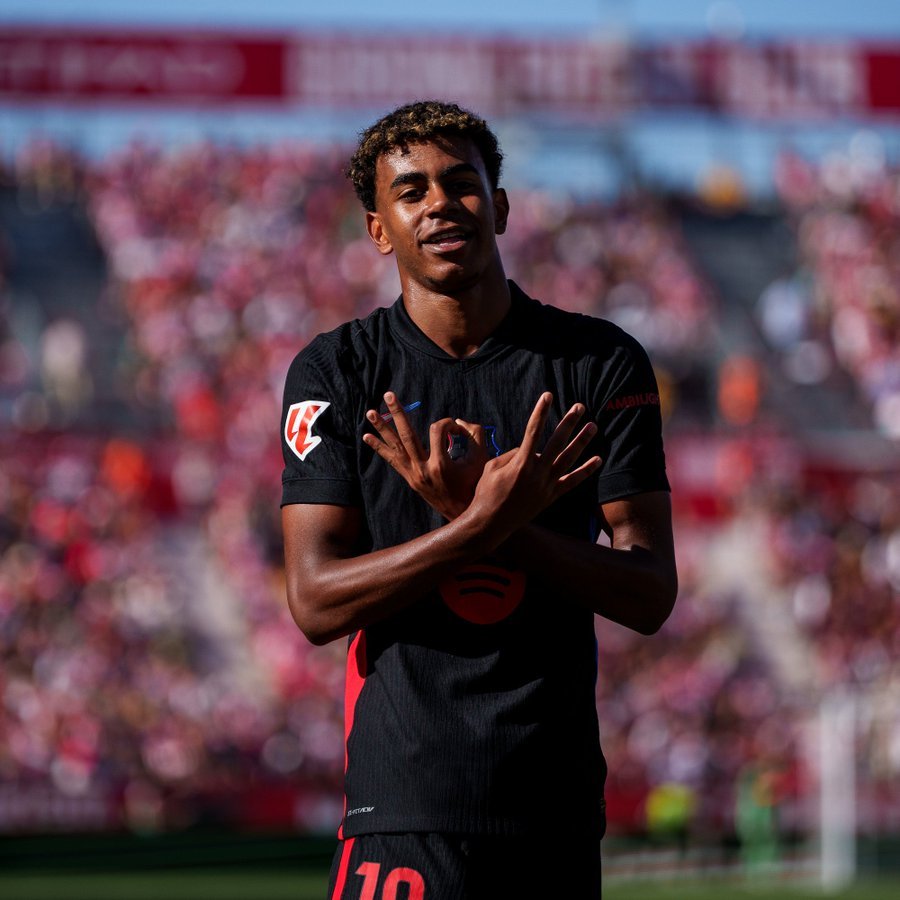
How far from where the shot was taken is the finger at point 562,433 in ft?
9.95

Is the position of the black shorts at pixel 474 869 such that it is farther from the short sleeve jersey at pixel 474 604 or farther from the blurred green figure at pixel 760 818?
the blurred green figure at pixel 760 818

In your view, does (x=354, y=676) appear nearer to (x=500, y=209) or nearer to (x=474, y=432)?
(x=474, y=432)

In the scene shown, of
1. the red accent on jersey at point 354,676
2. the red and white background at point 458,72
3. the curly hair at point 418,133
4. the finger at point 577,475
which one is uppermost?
the red and white background at point 458,72

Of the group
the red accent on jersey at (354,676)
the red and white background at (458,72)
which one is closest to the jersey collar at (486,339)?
the red accent on jersey at (354,676)

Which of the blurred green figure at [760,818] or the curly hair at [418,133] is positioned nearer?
the curly hair at [418,133]

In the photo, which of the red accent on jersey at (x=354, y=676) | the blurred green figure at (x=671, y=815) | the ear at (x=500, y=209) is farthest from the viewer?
the blurred green figure at (x=671, y=815)

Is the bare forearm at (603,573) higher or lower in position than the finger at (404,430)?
lower

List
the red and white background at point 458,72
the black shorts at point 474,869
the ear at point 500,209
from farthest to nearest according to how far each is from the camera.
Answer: the red and white background at point 458,72 → the ear at point 500,209 → the black shorts at point 474,869

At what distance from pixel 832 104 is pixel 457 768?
2850 cm

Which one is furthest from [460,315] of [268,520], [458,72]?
[458,72]

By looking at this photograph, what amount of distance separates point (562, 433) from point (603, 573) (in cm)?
26

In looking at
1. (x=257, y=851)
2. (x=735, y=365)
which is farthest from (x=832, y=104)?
(x=257, y=851)

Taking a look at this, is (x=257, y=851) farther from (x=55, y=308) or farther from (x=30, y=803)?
(x=55, y=308)

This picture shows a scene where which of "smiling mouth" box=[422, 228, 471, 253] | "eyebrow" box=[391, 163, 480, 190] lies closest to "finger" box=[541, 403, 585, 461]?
"smiling mouth" box=[422, 228, 471, 253]
